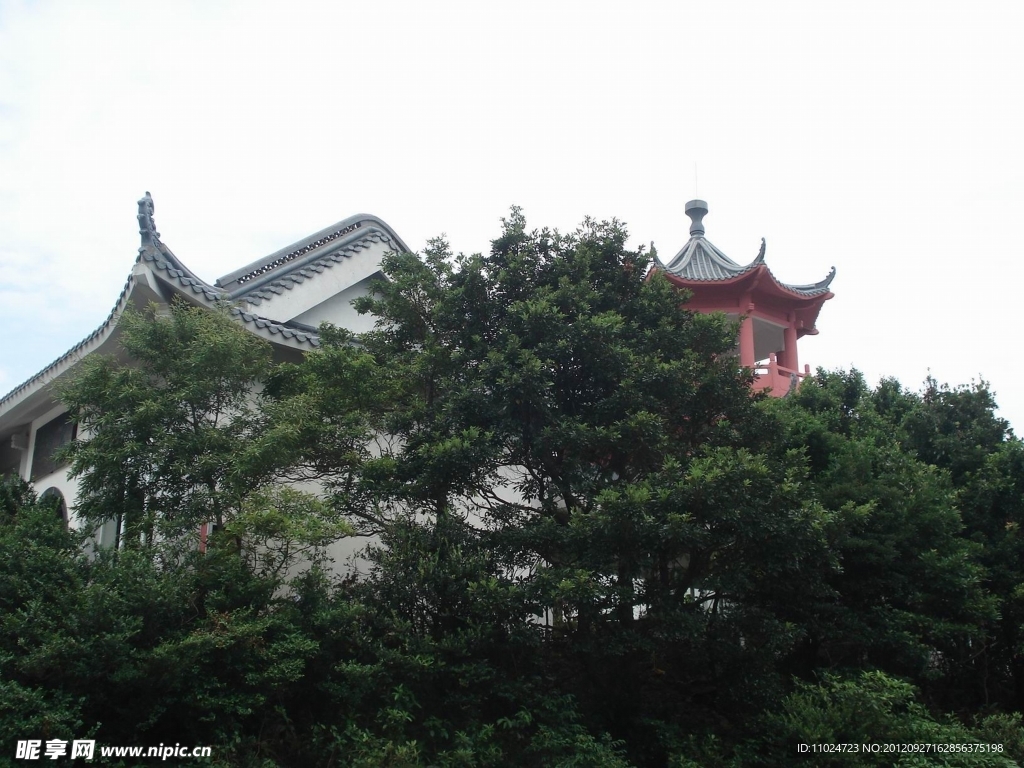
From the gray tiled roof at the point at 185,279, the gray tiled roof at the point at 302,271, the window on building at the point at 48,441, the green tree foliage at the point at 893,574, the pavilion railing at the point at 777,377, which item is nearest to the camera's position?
the green tree foliage at the point at 893,574

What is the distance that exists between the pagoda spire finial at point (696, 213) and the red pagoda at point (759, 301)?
4.12 feet

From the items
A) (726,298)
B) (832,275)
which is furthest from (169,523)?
(832,275)

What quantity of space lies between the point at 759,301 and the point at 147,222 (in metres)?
11.2

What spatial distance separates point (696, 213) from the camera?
63.3ft

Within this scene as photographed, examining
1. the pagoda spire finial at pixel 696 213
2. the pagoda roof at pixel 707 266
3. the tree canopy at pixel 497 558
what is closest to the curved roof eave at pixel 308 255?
the tree canopy at pixel 497 558

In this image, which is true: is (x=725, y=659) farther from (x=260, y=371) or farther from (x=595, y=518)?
(x=260, y=371)

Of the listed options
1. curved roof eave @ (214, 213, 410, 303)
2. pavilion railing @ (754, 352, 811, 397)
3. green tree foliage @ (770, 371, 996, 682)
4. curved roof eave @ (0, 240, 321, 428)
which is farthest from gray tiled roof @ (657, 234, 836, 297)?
curved roof eave @ (0, 240, 321, 428)

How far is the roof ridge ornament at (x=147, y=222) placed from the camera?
337 inches

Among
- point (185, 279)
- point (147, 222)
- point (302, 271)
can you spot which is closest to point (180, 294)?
point (185, 279)

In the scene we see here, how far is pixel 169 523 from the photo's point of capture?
684 cm

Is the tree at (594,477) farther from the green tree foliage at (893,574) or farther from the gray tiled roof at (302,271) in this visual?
the gray tiled roof at (302,271)

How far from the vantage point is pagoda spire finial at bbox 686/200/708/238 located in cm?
1909

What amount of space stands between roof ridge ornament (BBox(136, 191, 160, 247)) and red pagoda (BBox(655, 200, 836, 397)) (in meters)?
9.23

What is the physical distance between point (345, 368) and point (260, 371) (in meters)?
0.84
